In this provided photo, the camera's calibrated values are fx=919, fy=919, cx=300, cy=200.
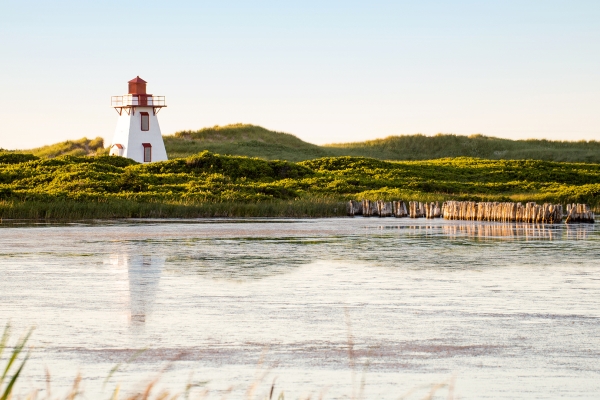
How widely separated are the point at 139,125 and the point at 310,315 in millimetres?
51473

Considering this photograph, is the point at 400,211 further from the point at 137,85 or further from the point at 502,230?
the point at 137,85

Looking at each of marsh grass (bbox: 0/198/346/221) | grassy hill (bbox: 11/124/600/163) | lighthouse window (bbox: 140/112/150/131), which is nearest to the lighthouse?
lighthouse window (bbox: 140/112/150/131)

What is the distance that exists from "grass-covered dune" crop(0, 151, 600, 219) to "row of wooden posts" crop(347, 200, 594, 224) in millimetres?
1396

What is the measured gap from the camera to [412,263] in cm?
1736

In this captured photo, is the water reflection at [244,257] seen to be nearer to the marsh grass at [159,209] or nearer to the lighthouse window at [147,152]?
the marsh grass at [159,209]

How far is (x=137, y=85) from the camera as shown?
61656 millimetres

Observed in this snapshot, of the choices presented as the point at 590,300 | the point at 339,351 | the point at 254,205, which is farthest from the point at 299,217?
the point at 339,351

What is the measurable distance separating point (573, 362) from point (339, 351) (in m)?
2.19

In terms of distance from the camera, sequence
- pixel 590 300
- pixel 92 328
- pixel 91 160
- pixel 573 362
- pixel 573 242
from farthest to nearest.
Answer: pixel 91 160 → pixel 573 242 → pixel 590 300 → pixel 92 328 → pixel 573 362

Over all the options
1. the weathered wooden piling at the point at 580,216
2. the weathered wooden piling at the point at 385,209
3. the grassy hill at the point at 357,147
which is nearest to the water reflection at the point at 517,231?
the weathered wooden piling at the point at 580,216

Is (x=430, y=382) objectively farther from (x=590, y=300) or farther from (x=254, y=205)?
(x=254, y=205)

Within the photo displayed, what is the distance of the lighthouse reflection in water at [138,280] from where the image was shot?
37.6 ft

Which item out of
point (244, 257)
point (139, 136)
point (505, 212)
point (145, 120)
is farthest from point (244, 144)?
point (244, 257)

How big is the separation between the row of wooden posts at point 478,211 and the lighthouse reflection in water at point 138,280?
711 inches
